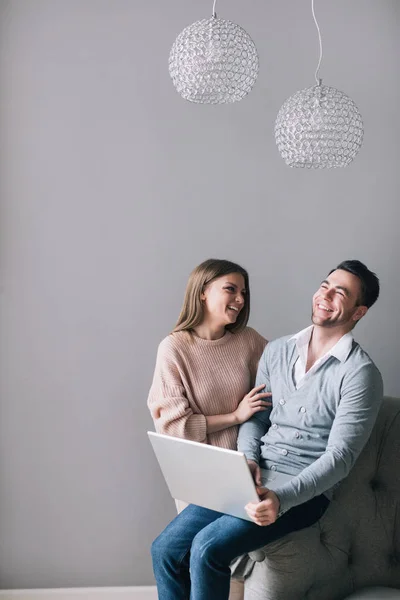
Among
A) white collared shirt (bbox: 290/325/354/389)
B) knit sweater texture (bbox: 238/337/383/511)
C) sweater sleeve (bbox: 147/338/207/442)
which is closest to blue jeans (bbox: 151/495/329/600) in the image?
knit sweater texture (bbox: 238/337/383/511)

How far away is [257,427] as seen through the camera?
214cm

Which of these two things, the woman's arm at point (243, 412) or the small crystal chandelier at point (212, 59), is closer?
the small crystal chandelier at point (212, 59)

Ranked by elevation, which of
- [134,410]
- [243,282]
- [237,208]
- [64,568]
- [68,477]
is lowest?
[64,568]

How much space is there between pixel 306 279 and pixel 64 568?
4.24 ft

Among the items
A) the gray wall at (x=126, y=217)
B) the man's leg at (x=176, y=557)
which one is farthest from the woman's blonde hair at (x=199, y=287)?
the man's leg at (x=176, y=557)

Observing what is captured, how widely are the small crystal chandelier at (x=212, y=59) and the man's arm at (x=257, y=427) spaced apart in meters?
0.82

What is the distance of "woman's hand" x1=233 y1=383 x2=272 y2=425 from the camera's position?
2.12 meters

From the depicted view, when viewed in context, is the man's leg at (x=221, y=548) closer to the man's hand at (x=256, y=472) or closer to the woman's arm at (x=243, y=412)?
the man's hand at (x=256, y=472)

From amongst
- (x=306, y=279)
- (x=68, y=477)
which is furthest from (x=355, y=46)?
(x=68, y=477)

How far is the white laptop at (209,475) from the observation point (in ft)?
5.65

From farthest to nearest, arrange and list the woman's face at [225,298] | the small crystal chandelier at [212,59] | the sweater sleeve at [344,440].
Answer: the woman's face at [225,298]
the sweater sleeve at [344,440]
the small crystal chandelier at [212,59]

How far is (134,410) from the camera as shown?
8.36 ft

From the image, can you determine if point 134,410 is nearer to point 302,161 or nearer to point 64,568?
point 64,568

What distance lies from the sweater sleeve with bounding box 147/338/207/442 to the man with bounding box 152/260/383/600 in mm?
141
